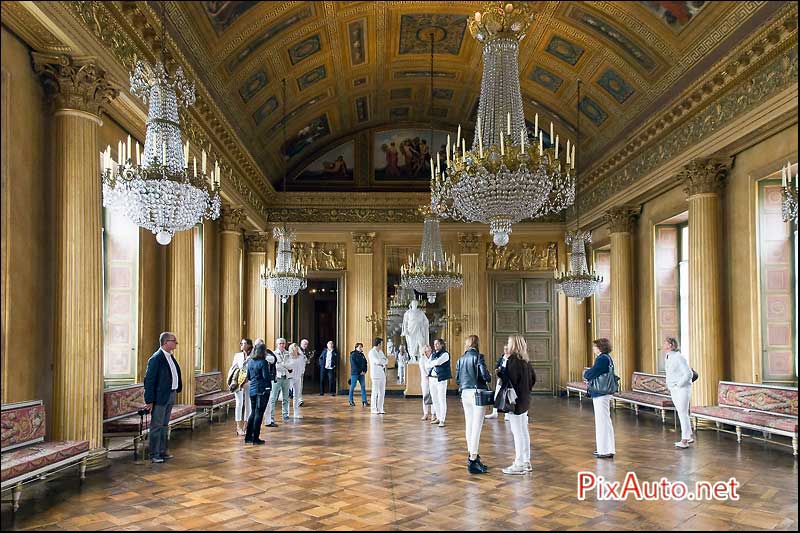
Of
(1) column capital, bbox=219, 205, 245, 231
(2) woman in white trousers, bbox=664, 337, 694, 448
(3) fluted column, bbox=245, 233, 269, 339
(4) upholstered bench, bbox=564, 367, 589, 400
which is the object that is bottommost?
(4) upholstered bench, bbox=564, 367, 589, 400

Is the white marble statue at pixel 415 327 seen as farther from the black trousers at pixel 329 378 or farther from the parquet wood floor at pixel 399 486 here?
the parquet wood floor at pixel 399 486

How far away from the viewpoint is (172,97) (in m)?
7.04

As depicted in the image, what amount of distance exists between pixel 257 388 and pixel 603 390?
4658 mm

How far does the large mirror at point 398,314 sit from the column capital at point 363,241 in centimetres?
52

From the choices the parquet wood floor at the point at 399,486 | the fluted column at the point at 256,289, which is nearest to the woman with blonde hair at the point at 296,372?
the parquet wood floor at the point at 399,486

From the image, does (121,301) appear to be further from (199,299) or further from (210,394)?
(199,299)

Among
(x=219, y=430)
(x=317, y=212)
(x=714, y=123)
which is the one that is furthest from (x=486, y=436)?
(x=317, y=212)

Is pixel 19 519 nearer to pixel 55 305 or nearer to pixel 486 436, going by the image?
pixel 55 305

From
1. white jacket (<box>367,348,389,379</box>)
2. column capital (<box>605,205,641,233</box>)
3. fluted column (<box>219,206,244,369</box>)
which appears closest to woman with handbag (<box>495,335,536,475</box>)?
white jacket (<box>367,348,389,379</box>)

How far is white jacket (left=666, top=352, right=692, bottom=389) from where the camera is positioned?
9.78 m

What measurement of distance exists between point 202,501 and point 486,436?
199 inches

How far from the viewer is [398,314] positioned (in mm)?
19172

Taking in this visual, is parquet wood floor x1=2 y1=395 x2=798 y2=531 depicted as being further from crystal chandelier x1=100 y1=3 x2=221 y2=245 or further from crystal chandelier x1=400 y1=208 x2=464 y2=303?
crystal chandelier x1=400 y1=208 x2=464 y2=303

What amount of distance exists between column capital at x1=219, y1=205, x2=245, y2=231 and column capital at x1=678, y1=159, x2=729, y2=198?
9460 mm
